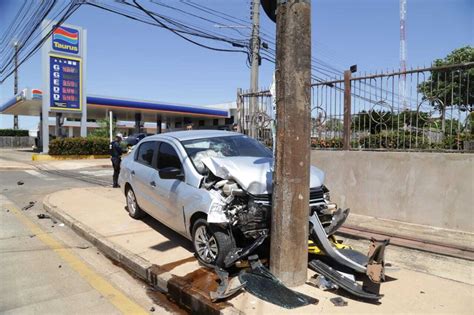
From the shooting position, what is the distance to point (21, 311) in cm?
392

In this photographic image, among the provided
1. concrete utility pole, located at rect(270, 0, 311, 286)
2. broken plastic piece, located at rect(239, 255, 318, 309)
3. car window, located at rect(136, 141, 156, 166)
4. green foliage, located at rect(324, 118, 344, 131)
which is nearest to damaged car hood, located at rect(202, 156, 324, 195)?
concrete utility pole, located at rect(270, 0, 311, 286)

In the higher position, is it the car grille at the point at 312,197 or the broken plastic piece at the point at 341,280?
the car grille at the point at 312,197

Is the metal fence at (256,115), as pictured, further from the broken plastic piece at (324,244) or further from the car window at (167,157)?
the broken plastic piece at (324,244)

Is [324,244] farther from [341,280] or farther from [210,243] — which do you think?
[210,243]

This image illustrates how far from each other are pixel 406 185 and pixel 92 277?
554 centimetres

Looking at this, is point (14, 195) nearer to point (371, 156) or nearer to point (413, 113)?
point (371, 156)

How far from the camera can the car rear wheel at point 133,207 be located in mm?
7398

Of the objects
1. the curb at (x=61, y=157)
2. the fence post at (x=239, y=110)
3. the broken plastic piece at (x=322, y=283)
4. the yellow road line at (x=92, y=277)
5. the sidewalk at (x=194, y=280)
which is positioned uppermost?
the fence post at (x=239, y=110)

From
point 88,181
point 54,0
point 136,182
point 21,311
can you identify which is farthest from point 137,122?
point 21,311

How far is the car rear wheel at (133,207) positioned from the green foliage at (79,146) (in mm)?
19375

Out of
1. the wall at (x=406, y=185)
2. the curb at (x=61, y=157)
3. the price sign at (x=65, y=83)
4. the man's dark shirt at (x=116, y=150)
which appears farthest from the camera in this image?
the price sign at (x=65, y=83)

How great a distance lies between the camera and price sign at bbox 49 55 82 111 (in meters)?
24.7

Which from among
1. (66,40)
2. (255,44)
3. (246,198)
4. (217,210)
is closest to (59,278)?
(217,210)

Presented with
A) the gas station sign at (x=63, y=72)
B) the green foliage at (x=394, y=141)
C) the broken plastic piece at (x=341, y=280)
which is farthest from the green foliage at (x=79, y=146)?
the broken plastic piece at (x=341, y=280)
